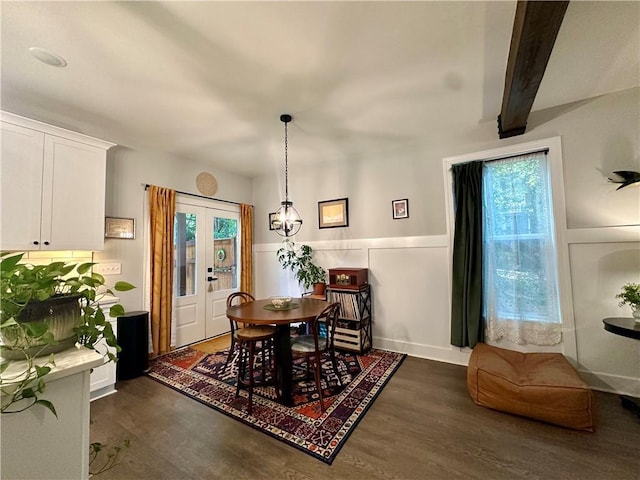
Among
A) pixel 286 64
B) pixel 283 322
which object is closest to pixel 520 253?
pixel 283 322

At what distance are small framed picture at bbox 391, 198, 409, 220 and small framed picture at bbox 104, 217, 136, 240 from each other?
3.36 m

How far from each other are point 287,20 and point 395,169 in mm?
2345

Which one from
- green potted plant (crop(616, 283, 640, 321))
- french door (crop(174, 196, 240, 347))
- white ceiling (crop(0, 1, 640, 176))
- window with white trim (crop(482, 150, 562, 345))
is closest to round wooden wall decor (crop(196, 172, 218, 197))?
french door (crop(174, 196, 240, 347))

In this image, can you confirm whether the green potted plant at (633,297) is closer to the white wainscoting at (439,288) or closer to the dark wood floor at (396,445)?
the white wainscoting at (439,288)

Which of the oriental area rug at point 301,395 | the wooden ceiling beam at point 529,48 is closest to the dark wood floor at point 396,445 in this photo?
the oriental area rug at point 301,395

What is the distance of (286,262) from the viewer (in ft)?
14.4

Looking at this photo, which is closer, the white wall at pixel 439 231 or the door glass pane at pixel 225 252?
the white wall at pixel 439 231

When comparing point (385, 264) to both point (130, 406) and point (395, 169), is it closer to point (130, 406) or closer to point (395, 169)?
point (395, 169)

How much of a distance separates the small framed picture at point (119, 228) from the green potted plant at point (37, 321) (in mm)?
2762

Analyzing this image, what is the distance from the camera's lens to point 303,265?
4172 millimetres

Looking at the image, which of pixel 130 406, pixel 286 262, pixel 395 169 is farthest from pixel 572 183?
pixel 130 406

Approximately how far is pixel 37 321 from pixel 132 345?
2.64m

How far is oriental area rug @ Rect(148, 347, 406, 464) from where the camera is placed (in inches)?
77.2

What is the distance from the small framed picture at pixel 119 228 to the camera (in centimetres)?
309
